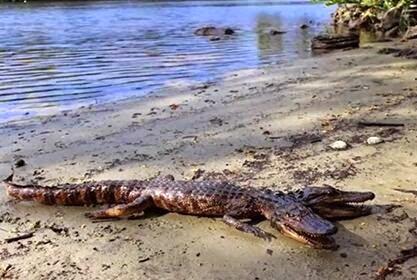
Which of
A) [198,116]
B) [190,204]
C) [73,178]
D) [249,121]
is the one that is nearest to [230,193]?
[190,204]

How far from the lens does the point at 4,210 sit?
3.96m

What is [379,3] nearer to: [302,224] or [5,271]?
[302,224]

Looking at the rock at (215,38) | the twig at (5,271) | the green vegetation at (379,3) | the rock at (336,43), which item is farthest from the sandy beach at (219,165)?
the green vegetation at (379,3)

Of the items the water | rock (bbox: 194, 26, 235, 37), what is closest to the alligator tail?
the water

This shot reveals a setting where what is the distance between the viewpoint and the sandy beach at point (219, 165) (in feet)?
10.2

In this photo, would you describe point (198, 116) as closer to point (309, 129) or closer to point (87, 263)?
point (309, 129)

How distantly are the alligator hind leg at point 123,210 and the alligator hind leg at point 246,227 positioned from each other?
0.57m

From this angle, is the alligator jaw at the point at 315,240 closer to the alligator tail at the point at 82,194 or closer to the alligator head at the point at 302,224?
the alligator head at the point at 302,224

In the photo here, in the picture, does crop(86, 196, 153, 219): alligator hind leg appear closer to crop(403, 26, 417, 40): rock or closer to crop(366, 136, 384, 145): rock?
crop(366, 136, 384, 145): rock

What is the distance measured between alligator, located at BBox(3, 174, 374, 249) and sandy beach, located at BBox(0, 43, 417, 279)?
0.06 metres

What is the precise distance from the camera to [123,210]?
373cm

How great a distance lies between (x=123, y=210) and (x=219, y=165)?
3.82 feet

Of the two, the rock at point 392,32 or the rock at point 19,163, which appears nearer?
the rock at point 19,163

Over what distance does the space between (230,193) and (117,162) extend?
1.54 metres
